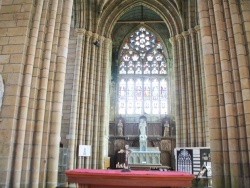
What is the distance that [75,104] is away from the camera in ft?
44.0

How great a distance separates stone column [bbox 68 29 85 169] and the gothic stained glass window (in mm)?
9375

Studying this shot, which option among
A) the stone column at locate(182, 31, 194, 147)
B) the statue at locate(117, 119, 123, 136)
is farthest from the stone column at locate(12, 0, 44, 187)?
the statue at locate(117, 119, 123, 136)

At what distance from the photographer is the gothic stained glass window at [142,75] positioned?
22969mm

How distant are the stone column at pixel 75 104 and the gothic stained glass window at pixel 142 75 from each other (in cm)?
937

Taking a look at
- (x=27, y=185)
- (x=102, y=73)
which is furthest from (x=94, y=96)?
(x=27, y=185)

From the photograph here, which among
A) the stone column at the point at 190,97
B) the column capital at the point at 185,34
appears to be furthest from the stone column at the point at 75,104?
the stone column at the point at 190,97

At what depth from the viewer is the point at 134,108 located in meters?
23.0

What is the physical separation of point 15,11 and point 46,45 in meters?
1.29

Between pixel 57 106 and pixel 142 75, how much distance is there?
1708 cm

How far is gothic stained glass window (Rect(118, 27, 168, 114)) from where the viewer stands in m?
23.0

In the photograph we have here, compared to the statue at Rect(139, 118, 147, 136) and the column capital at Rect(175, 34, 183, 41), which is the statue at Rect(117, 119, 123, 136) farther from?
the column capital at Rect(175, 34, 183, 41)

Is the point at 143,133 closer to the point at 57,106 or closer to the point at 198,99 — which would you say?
the point at 198,99

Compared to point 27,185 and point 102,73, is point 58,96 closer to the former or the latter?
point 27,185

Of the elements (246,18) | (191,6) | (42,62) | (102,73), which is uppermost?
(191,6)
